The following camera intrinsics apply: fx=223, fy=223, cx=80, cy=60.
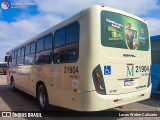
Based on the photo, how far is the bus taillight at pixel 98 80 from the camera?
523cm

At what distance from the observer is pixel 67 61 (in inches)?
235

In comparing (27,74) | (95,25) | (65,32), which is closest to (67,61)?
(65,32)

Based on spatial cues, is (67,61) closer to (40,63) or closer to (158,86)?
(40,63)

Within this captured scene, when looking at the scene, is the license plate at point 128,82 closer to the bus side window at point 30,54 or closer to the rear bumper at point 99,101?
the rear bumper at point 99,101

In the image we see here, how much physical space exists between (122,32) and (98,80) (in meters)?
Result: 1.55

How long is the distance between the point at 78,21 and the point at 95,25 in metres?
0.51

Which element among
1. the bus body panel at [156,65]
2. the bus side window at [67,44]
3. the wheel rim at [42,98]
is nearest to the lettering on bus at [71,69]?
the bus side window at [67,44]

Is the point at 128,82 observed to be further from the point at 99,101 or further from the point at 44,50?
the point at 44,50

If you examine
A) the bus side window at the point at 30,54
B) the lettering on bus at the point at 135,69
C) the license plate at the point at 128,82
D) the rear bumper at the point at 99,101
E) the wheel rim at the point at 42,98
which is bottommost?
the wheel rim at the point at 42,98

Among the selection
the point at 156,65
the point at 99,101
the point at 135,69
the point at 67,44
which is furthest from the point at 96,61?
the point at 156,65

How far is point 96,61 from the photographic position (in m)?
5.24

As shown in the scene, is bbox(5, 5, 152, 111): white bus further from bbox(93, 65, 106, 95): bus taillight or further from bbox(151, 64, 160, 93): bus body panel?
bbox(151, 64, 160, 93): bus body panel

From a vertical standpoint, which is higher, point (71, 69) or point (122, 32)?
point (122, 32)

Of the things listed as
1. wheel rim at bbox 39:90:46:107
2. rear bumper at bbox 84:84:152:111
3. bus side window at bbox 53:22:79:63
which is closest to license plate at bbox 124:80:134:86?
rear bumper at bbox 84:84:152:111
